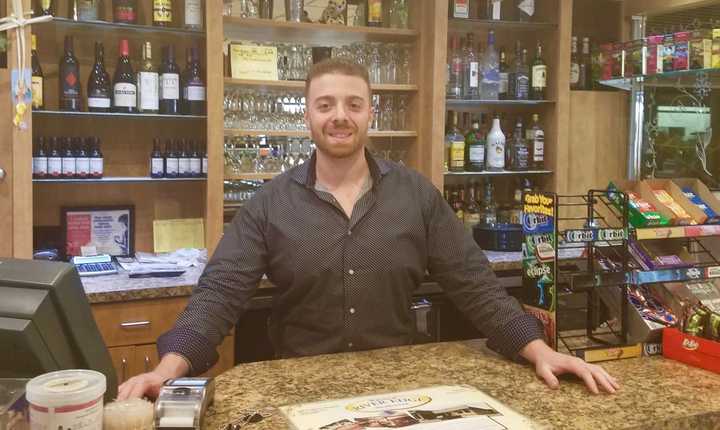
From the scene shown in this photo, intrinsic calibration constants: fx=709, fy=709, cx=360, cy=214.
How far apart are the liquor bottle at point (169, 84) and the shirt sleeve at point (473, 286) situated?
5.15 ft

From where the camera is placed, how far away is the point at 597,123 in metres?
3.93

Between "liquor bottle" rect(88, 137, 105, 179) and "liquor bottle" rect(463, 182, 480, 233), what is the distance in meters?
1.85

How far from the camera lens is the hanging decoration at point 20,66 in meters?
2.82

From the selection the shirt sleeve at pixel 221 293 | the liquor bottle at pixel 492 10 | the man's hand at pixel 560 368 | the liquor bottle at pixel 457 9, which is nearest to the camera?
the man's hand at pixel 560 368

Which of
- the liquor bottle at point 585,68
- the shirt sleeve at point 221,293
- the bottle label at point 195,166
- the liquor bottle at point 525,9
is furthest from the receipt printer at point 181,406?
the liquor bottle at point 585,68

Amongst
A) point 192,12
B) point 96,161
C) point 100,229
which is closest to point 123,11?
point 192,12

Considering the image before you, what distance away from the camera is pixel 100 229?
331 cm

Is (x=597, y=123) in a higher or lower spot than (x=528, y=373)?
higher

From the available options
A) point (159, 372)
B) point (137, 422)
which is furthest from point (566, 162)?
point (137, 422)

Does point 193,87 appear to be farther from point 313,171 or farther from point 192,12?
point 313,171

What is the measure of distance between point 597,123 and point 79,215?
8.99ft

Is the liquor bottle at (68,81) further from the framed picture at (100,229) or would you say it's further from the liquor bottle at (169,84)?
the framed picture at (100,229)

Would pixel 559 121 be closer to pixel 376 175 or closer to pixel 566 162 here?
pixel 566 162

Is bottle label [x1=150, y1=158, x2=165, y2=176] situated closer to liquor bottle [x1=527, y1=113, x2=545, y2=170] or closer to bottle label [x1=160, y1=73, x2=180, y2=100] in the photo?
bottle label [x1=160, y1=73, x2=180, y2=100]
